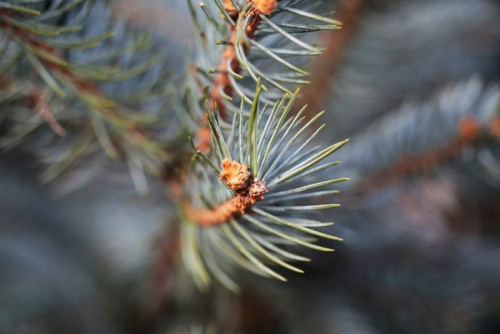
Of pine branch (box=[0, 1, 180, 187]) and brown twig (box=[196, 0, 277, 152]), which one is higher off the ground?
brown twig (box=[196, 0, 277, 152])

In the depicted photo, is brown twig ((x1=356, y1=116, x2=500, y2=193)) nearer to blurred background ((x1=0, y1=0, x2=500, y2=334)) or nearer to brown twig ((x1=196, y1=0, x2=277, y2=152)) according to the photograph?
blurred background ((x1=0, y1=0, x2=500, y2=334))

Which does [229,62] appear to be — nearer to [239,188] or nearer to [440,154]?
[239,188]

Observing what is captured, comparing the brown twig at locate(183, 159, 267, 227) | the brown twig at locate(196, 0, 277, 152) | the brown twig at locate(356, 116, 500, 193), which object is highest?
the brown twig at locate(356, 116, 500, 193)

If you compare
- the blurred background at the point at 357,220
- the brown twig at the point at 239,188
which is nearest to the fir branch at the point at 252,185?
the brown twig at the point at 239,188

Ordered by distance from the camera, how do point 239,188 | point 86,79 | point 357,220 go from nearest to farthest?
point 239,188, point 86,79, point 357,220

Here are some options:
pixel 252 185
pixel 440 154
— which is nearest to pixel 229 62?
pixel 252 185

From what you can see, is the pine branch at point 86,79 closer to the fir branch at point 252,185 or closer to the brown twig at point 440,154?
the fir branch at point 252,185

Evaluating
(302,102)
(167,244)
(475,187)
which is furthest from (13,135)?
(475,187)

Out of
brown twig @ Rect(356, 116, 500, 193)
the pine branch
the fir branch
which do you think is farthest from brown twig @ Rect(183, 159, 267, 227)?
brown twig @ Rect(356, 116, 500, 193)

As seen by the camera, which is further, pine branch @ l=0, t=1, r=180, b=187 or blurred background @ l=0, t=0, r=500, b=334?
blurred background @ l=0, t=0, r=500, b=334
